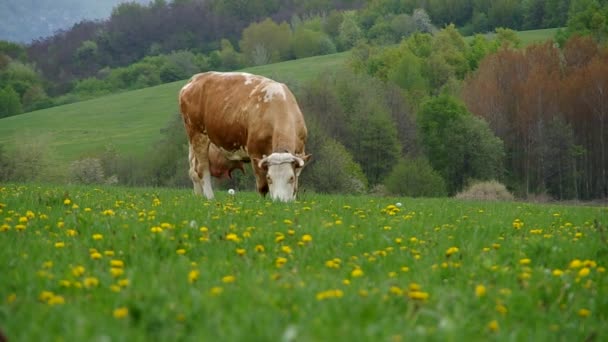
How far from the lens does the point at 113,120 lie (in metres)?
98.4

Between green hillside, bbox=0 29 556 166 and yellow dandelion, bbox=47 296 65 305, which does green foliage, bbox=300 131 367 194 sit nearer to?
green hillside, bbox=0 29 556 166

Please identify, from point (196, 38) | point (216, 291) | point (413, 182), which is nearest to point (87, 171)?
point (413, 182)

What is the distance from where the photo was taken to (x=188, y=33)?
494 ft

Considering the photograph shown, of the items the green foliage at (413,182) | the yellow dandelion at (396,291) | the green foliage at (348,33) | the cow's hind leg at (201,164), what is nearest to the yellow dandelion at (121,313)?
the yellow dandelion at (396,291)

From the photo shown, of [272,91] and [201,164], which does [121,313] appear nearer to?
[272,91]

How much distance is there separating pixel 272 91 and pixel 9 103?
103 m

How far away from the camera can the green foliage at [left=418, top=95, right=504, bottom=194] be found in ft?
222

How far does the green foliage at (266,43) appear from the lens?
134 m

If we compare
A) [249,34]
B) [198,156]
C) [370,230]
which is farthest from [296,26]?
[370,230]

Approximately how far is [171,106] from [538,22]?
205ft

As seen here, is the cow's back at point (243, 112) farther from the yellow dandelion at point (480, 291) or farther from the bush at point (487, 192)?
the bush at point (487, 192)

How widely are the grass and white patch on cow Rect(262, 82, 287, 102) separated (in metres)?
7.09

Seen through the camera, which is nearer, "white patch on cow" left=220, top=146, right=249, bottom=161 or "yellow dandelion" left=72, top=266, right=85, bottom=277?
"yellow dandelion" left=72, top=266, right=85, bottom=277

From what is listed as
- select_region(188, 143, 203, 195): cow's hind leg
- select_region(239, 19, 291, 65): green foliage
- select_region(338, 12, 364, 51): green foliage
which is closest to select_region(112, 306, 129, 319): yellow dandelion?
select_region(188, 143, 203, 195): cow's hind leg
